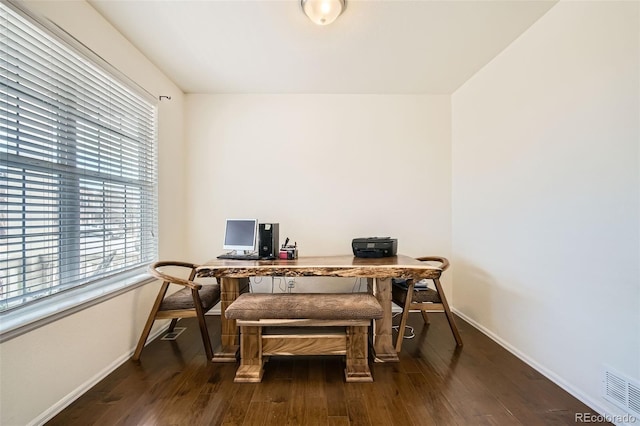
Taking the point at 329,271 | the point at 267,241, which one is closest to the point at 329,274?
the point at 329,271

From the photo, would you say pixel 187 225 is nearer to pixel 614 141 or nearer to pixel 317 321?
pixel 317 321

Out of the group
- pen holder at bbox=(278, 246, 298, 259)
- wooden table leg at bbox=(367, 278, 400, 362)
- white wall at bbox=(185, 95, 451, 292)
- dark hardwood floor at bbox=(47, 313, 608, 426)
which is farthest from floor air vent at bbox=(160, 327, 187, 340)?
wooden table leg at bbox=(367, 278, 400, 362)

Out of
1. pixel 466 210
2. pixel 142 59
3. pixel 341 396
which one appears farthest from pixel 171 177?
pixel 466 210

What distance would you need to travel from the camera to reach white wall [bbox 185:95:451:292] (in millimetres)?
3129

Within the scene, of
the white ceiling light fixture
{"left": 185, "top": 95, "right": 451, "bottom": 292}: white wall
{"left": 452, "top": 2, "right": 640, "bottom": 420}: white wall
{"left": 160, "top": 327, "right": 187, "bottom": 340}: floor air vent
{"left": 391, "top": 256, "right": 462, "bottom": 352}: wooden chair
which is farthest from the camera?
{"left": 185, "top": 95, "right": 451, "bottom": 292}: white wall

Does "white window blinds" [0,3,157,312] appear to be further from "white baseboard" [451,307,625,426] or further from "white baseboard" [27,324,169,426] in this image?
"white baseboard" [451,307,625,426]

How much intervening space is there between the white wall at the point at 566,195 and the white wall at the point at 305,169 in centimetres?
94

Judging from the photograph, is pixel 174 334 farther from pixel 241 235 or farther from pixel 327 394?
pixel 327 394

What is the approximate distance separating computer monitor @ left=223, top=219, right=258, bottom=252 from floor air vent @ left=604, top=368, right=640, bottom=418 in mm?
2636

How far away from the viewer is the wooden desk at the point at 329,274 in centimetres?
207

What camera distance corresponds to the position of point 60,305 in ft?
5.18

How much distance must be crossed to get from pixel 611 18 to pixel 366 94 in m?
2.00

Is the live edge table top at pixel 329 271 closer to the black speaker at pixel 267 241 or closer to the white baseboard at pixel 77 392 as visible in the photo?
the black speaker at pixel 267 241

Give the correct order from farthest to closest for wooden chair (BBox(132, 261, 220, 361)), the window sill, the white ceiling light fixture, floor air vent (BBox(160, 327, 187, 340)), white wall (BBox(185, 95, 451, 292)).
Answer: white wall (BBox(185, 95, 451, 292))
floor air vent (BBox(160, 327, 187, 340))
wooden chair (BBox(132, 261, 220, 361))
the white ceiling light fixture
the window sill
